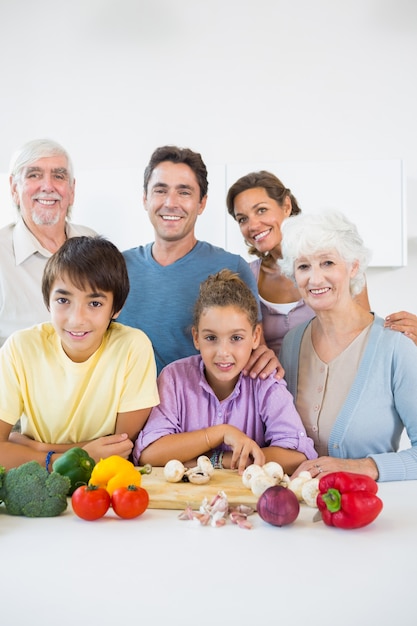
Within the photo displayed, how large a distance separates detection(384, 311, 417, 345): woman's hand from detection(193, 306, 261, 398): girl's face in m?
0.37

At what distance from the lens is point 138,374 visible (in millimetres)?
1746

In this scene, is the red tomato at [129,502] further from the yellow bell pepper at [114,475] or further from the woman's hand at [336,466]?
the woman's hand at [336,466]

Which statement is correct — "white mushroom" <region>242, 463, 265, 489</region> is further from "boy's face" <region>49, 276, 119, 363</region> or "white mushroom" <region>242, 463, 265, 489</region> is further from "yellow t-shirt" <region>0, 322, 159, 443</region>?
"boy's face" <region>49, 276, 119, 363</region>

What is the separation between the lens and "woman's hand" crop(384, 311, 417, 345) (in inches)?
72.0

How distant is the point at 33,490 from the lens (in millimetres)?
1339

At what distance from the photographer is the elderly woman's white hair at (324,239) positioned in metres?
1.82

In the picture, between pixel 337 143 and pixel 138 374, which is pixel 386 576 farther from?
pixel 337 143

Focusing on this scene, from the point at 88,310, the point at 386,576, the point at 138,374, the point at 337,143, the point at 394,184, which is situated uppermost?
the point at 337,143

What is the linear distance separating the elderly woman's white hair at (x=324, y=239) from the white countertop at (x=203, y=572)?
703mm

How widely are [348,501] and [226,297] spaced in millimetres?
708

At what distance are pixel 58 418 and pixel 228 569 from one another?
768mm

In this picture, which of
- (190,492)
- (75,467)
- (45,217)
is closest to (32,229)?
(45,217)

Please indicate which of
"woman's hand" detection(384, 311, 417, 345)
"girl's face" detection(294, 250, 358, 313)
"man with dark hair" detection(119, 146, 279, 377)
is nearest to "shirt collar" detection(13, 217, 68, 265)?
"man with dark hair" detection(119, 146, 279, 377)

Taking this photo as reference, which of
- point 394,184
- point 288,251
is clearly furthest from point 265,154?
point 288,251
